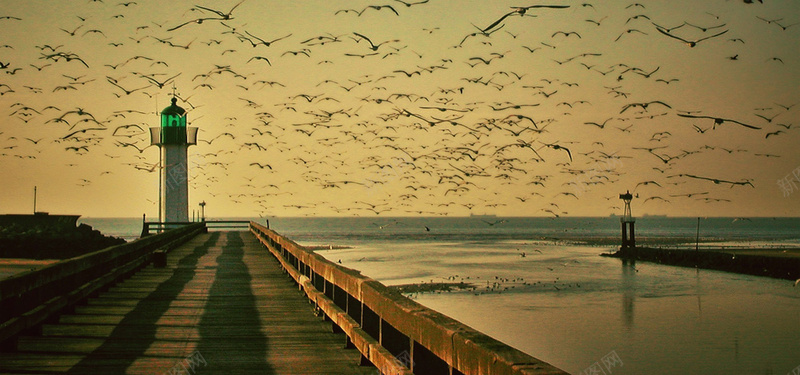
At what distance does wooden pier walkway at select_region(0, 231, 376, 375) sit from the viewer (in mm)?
8211

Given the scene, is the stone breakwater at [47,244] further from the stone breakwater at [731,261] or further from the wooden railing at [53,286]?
the stone breakwater at [731,261]

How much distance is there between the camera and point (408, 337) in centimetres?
639

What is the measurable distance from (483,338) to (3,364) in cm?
589

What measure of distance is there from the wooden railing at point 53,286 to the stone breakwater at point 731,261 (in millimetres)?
41207

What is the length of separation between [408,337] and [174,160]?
4777cm

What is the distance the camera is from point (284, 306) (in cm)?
1346

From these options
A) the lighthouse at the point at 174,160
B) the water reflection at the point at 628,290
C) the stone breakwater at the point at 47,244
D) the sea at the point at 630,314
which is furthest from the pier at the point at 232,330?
the lighthouse at the point at 174,160

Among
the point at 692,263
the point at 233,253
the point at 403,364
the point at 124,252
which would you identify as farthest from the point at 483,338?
the point at 692,263

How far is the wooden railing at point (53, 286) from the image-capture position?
8.44 meters

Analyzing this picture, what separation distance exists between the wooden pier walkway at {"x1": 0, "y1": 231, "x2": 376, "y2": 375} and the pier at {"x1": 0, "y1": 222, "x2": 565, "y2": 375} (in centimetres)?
1

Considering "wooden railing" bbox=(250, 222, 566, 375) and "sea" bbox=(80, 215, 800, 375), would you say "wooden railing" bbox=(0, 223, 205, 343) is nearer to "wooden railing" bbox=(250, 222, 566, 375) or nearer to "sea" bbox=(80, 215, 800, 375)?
"wooden railing" bbox=(250, 222, 566, 375)

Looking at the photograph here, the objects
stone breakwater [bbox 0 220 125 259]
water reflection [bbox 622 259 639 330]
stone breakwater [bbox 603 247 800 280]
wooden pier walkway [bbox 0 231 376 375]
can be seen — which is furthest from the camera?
stone breakwater [bbox 603 247 800 280]

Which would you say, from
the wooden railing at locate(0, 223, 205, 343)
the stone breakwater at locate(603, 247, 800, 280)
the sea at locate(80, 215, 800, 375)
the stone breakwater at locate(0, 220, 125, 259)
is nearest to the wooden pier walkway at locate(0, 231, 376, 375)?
the wooden railing at locate(0, 223, 205, 343)

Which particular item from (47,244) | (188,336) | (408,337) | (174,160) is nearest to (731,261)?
(174,160)
